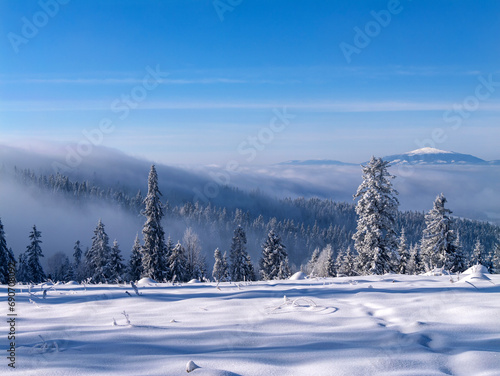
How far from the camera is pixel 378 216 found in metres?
24.5

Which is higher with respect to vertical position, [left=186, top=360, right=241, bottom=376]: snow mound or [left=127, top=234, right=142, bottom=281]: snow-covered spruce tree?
[left=186, top=360, right=241, bottom=376]: snow mound

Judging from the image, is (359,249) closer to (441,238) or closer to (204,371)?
(441,238)

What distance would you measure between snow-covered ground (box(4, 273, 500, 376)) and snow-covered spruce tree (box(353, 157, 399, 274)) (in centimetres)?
1977

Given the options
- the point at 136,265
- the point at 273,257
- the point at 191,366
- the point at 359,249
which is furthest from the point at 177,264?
the point at 191,366

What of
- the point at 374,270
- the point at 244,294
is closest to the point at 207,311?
the point at 244,294

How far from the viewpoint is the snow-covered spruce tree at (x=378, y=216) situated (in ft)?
79.9

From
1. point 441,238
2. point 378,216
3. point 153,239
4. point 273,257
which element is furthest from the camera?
point 273,257

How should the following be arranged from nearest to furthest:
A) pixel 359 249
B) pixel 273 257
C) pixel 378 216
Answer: pixel 378 216 → pixel 359 249 → pixel 273 257

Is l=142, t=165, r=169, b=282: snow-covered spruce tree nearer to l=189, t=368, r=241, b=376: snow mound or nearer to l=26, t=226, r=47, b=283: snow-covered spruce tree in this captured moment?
l=26, t=226, r=47, b=283: snow-covered spruce tree

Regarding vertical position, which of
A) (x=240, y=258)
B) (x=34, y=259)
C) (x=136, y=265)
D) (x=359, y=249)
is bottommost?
(x=136, y=265)

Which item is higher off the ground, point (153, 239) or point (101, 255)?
point (153, 239)

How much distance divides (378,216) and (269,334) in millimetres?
23135

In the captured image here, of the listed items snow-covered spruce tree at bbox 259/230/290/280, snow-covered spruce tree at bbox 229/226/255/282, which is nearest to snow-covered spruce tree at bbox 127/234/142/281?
snow-covered spruce tree at bbox 229/226/255/282

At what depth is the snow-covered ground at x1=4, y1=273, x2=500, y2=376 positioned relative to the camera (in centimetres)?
260
